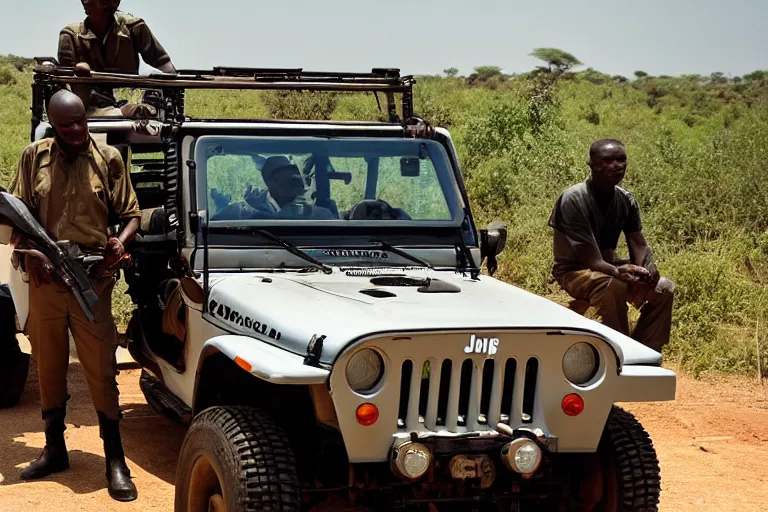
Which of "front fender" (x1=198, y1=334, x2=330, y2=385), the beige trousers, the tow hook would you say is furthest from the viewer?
the beige trousers

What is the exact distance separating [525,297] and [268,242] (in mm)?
1189

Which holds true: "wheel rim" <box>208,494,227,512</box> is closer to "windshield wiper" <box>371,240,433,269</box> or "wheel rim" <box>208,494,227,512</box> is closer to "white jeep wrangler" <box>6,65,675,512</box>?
"white jeep wrangler" <box>6,65,675,512</box>

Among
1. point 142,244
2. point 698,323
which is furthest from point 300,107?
point 142,244

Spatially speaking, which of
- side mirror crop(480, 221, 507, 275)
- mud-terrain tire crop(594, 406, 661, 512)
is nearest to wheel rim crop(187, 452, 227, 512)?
mud-terrain tire crop(594, 406, 661, 512)

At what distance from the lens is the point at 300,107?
20672 millimetres

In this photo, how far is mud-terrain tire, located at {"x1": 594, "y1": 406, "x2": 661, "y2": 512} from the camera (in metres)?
3.98

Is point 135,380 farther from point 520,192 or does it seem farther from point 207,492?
point 520,192

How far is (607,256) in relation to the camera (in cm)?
658

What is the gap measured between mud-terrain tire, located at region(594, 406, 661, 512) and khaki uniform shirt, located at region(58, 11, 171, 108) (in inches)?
168

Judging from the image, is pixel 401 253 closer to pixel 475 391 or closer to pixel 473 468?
Result: pixel 475 391

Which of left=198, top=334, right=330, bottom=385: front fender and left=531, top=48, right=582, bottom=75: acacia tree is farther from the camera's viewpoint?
left=531, top=48, right=582, bottom=75: acacia tree

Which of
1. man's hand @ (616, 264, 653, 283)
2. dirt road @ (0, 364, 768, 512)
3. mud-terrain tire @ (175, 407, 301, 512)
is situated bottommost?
dirt road @ (0, 364, 768, 512)

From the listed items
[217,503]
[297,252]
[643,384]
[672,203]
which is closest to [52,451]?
[297,252]

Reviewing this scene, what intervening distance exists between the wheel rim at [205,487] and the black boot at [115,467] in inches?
42.5
